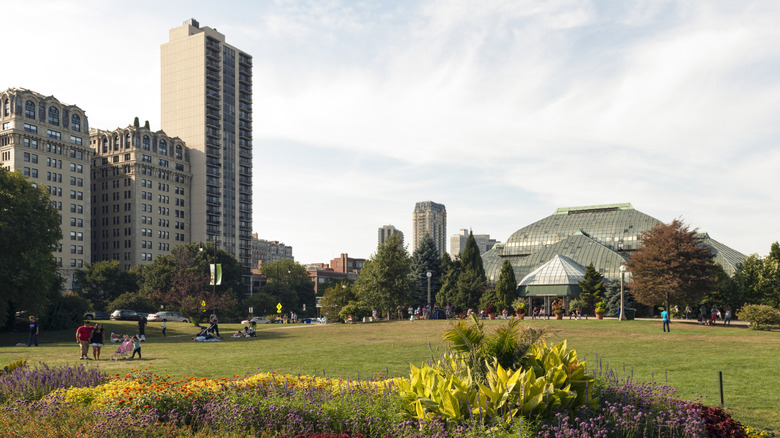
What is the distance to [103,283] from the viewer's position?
334 feet

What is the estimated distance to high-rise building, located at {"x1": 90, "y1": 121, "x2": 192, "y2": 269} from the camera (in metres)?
132

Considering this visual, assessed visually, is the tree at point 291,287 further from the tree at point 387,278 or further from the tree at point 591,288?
the tree at point 591,288

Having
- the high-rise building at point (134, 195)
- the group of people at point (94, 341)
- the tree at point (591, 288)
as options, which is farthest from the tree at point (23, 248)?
the high-rise building at point (134, 195)

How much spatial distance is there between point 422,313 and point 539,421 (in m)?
53.9

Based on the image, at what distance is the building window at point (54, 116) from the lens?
116 metres

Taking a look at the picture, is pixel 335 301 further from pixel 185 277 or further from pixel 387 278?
pixel 185 277

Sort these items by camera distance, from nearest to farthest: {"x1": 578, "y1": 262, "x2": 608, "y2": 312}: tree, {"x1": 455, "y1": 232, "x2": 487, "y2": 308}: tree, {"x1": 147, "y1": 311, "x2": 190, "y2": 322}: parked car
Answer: {"x1": 578, "y1": 262, "x2": 608, "y2": 312}: tree
{"x1": 147, "y1": 311, "x2": 190, "y2": 322}: parked car
{"x1": 455, "y1": 232, "x2": 487, "y2": 308}: tree

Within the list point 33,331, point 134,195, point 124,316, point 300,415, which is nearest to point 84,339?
point 33,331

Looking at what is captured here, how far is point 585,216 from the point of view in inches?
4358

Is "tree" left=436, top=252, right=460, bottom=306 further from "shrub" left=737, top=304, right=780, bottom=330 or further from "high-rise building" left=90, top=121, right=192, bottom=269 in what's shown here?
"high-rise building" left=90, top=121, right=192, bottom=269

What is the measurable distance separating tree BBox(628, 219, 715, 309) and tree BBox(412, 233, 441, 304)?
116ft

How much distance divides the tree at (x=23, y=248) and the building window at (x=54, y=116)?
266 ft

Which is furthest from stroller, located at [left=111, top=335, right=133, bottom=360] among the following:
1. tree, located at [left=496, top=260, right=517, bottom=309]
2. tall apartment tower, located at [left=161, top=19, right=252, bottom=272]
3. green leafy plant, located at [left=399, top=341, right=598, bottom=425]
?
tall apartment tower, located at [left=161, top=19, right=252, bottom=272]

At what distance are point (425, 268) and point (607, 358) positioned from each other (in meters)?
53.5
